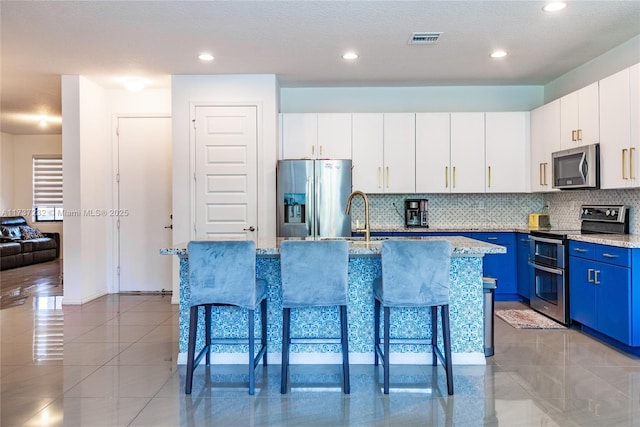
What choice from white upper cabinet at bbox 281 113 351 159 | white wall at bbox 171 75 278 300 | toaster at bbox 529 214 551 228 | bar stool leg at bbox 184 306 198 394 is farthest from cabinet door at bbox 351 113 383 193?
bar stool leg at bbox 184 306 198 394

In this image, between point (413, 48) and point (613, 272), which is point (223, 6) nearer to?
point (413, 48)

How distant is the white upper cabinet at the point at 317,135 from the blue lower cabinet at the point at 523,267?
87.1 inches

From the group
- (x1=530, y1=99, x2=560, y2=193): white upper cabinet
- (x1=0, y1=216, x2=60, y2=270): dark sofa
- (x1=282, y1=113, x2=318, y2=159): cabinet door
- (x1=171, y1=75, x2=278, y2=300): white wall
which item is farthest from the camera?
(x1=0, y1=216, x2=60, y2=270): dark sofa

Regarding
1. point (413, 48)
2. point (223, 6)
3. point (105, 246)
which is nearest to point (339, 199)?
point (413, 48)

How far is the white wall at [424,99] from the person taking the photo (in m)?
5.80

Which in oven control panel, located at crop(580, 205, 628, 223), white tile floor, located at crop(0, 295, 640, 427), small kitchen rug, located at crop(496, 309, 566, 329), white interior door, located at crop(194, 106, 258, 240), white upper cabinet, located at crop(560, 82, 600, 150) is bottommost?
white tile floor, located at crop(0, 295, 640, 427)

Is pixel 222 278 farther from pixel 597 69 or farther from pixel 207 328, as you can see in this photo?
pixel 597 69

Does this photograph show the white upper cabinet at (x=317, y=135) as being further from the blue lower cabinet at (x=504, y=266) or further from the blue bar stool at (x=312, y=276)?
the blue bar stool at (x=312, y=276)

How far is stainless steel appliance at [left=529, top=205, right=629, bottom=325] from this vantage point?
163 inches

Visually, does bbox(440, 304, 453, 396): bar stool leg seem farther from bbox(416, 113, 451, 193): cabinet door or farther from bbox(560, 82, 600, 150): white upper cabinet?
bbox(416, 113, 451, 193): cabinet door

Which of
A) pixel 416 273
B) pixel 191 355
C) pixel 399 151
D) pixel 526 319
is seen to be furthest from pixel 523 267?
pixel 191 355

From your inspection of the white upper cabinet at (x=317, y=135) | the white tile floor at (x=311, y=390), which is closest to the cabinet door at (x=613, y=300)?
the white tile floor at (x=311, y=390)

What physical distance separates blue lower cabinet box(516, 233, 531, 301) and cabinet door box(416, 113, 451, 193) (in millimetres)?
1011

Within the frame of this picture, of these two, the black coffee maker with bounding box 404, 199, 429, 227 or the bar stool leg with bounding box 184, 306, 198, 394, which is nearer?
the bar stool leg with bounding box 184, 306, 198, 394
